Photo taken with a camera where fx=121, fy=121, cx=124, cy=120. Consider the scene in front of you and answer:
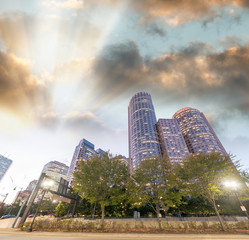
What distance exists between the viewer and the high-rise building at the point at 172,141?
457ft

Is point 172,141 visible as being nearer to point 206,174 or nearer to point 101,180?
point 206,174

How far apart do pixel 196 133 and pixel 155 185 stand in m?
155

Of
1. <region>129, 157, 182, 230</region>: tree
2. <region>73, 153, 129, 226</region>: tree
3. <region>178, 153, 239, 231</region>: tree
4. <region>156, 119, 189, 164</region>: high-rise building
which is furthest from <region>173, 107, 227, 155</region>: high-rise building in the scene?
<region>73, 153, 129, 226</region>: tree

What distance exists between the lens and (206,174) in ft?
70.0

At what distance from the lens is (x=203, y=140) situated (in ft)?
467

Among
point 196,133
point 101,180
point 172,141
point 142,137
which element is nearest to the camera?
point 101,180

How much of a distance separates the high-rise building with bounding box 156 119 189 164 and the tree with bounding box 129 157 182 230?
120 m

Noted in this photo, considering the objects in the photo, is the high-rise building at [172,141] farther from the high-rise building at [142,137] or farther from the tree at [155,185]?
the tree at [155,185]

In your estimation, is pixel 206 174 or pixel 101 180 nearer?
pixel 101 180

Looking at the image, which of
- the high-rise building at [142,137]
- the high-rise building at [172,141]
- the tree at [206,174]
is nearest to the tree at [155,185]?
the tree at [206,174]

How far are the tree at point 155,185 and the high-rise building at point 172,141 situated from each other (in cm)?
12003

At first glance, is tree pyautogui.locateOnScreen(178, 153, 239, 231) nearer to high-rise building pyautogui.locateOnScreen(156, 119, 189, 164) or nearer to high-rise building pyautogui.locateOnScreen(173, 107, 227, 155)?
high-rise building pyautogui.locateOnScreen(156, 119, 189, 164)

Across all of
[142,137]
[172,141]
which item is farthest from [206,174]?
[142,137]

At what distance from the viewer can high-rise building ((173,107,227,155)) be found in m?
137
